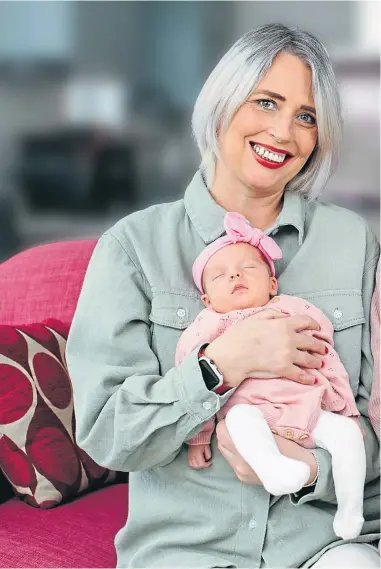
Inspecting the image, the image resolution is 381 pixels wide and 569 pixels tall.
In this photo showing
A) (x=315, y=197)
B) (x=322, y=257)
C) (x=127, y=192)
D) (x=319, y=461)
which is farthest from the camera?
(x=127, y=192)

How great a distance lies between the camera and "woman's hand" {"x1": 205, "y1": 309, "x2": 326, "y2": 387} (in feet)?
5.10

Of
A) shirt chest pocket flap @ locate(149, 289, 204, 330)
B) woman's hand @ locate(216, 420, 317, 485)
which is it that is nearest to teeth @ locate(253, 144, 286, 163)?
shirt chest pocket flap @ locate(149, 289, 204, 330)

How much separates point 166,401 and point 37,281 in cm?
78

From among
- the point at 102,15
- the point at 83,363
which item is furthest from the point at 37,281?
the point at 102,15

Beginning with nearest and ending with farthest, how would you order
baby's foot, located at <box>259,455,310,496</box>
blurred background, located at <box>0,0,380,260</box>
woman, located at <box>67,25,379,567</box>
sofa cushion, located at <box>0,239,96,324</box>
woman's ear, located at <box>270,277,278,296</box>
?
baby's foot, located at <box>259,455,310,496</box>
woman, located at <box>67,25,379,567</box>
woman's ear, located at <box>270,277,278,296</box>
sofa cushion, located at <box>0,239,96,324</box>
blurred background, located at <box>0,0,380,260</box>

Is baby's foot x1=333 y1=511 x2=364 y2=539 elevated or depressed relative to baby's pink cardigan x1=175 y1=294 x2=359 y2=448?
depressed

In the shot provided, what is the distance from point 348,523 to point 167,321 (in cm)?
51

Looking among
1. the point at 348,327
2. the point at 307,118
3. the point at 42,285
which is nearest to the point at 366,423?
the point at 348,327

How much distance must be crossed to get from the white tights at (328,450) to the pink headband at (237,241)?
0.30m

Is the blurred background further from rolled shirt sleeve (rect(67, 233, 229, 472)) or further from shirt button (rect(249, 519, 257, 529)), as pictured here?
shirt button (rect(249, 519, 257, 529))

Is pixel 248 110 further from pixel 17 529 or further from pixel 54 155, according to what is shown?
pixel 54 155

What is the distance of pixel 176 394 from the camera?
5.11 ft

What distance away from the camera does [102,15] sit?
16.2ft

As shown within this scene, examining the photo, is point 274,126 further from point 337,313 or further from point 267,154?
point 337,313
